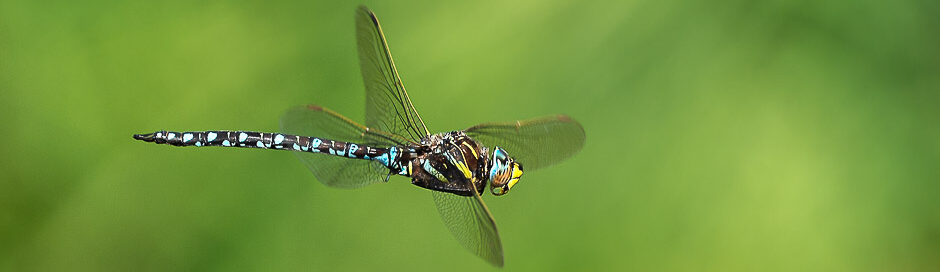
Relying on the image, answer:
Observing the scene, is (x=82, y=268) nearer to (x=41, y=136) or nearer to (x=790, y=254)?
(x=41, y=136)

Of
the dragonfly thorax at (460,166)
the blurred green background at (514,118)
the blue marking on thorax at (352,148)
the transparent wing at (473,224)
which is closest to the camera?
the transparent wing at (473,224)

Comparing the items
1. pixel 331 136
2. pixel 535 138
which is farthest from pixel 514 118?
pixel 331 136

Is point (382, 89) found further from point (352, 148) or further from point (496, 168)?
point (496, 168)

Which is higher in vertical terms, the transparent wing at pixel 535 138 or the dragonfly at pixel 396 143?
the transparent wing at pixel 535 138

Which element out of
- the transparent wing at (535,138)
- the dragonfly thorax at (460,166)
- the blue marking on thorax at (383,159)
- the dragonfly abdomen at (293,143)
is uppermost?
the transparent wing at (535,138)

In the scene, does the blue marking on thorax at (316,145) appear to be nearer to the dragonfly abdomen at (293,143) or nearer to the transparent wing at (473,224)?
the dragonfly abdomen at (293,143)

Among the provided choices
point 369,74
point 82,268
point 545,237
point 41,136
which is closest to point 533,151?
point 369,74

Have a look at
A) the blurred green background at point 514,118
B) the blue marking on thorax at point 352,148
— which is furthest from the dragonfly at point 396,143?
the blurred green background at point 514,118

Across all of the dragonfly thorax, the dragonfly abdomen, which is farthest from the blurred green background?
the dragonfly thorax
